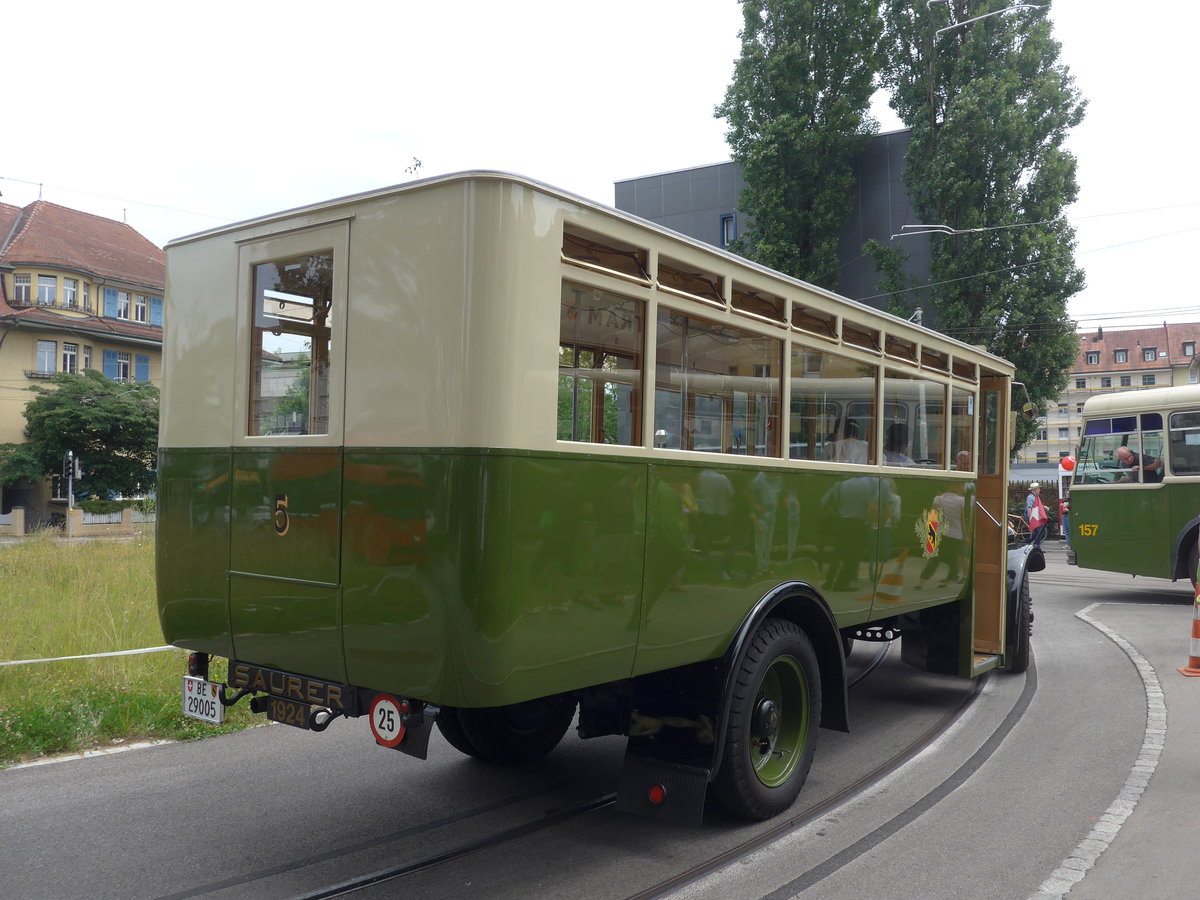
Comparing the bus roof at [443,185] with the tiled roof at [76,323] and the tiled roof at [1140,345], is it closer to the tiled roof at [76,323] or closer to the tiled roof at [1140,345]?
the tiled roof at [76,323]

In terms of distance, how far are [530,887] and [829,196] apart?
2755 cm

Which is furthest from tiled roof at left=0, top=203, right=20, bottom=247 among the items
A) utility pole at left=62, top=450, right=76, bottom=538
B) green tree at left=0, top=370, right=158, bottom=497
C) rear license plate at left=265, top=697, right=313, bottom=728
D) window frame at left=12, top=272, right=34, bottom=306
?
rear license plate at left=265, top=697, right=313, bottom=728

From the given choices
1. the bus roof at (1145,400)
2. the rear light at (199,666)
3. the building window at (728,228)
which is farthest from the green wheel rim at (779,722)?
the building window at (728,228)

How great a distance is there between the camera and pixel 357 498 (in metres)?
3.77

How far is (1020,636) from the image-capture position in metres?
8.17

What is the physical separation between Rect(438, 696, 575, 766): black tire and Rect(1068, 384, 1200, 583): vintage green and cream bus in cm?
1083

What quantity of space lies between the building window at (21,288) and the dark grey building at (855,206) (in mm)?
28230

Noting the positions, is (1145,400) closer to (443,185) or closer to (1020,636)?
(1020,636)

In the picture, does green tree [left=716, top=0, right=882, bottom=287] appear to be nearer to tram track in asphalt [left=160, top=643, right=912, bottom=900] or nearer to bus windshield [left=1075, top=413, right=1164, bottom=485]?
bus windshield [left=1075, top=413, right=1164, bottom=485]

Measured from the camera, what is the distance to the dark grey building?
29.9 meters

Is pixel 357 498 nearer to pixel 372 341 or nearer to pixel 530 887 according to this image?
pixel 372 341

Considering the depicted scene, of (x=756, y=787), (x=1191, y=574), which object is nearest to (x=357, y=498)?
(x=756, y=787)

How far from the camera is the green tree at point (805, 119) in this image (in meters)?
28.7

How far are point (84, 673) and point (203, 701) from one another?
331 centimetres
